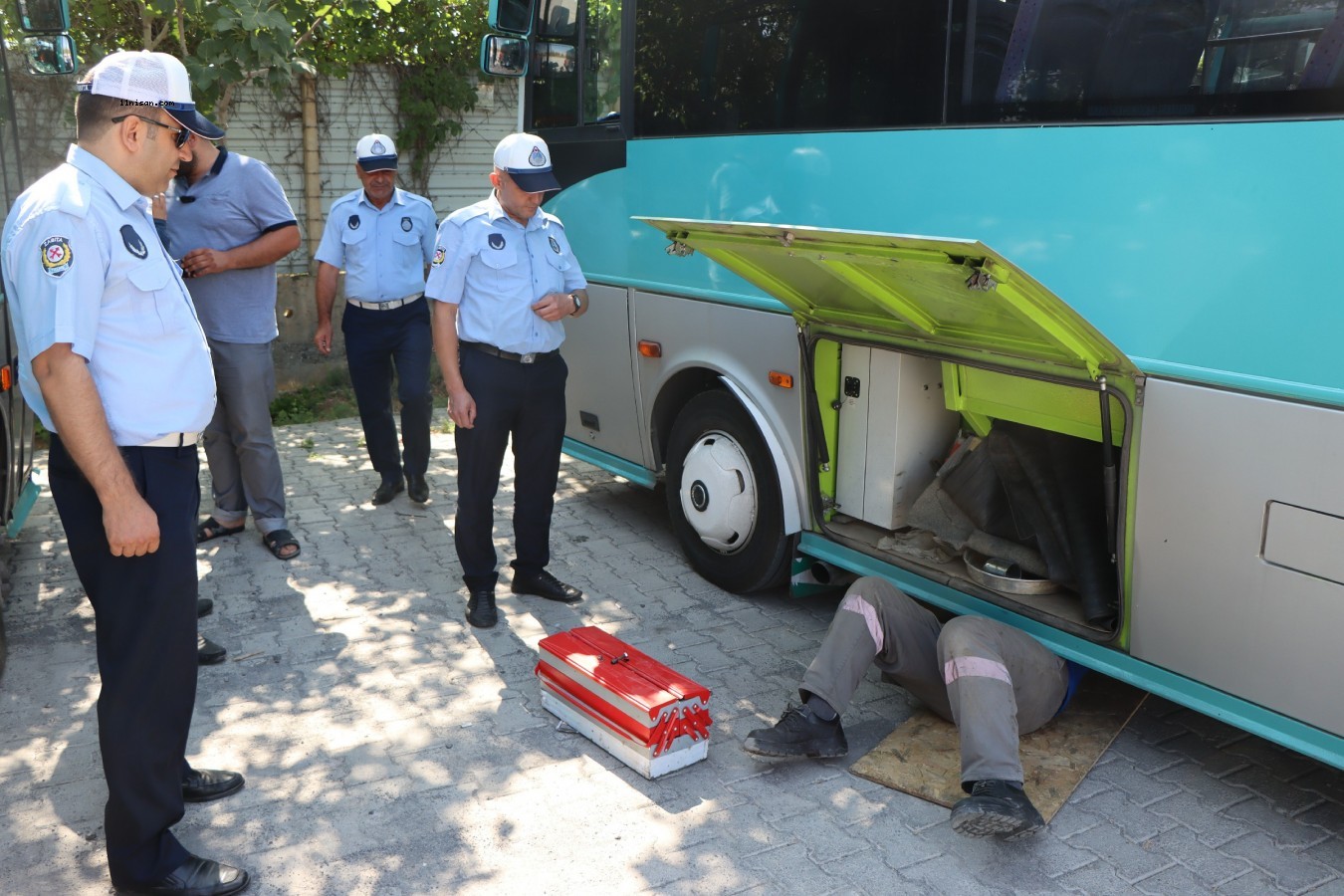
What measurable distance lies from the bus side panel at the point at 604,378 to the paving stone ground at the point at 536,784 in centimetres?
98

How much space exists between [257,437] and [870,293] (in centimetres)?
328

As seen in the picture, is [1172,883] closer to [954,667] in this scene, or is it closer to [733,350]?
[954,667]

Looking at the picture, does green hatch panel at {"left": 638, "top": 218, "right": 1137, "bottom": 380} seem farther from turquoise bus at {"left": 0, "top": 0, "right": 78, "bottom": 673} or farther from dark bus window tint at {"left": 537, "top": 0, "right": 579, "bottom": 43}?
turquoise bus at {"left": 0, "top": 0, "right": 78, "bottom": 673}

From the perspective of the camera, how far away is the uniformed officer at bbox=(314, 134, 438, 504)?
6215mm

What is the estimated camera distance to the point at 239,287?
5.43m

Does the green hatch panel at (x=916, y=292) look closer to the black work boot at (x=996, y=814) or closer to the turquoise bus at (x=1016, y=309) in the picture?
the turquoise bus at (x=1016, y=309)

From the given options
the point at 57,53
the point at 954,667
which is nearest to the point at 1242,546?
the point at 954,667

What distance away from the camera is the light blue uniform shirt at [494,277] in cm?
457

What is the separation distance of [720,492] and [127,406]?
282cm

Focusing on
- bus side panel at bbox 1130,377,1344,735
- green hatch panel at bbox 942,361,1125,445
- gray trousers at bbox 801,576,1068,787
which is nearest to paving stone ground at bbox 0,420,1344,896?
gray trousers at bbox 801,576,1068,787

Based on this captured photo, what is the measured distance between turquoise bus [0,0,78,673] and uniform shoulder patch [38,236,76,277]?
2488 mm

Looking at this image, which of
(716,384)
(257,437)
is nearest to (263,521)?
(257,437)

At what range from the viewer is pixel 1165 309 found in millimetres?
3236

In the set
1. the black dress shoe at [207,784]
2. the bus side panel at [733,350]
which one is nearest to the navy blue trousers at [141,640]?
the black dress shoe at [207,784]
